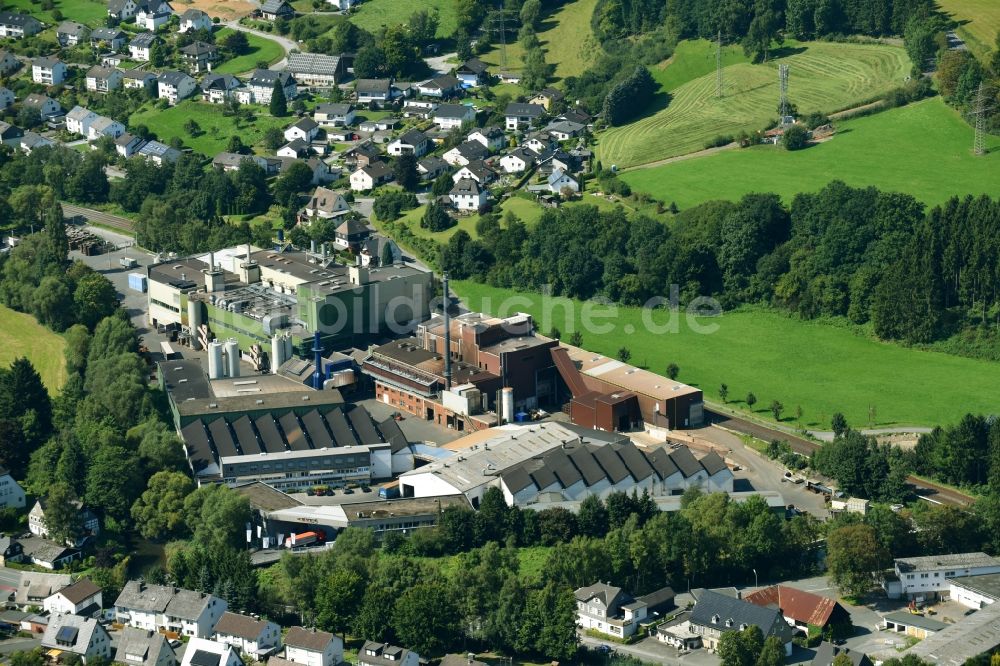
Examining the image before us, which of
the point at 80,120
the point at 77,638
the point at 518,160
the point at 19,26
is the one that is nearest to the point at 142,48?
the point at 19,26

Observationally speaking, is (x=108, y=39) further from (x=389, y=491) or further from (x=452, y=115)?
(x=389, y=491)

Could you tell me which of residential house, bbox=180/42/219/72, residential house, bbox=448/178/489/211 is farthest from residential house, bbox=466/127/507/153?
residential house, bbox=180/42/219/72

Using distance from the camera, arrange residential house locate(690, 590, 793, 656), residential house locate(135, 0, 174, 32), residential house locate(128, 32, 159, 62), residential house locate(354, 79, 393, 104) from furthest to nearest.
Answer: residential house locate(135, 0, 174, 32) → residential house locate(128, 32, 159, 62) → residential house locate(354, 79, 393, 104) → residential house locate(690, 590, 793, 656)

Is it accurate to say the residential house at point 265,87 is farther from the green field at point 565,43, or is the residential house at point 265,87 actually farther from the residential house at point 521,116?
the residential house at point 521,116

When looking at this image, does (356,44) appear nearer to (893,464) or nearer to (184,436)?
(184,436)

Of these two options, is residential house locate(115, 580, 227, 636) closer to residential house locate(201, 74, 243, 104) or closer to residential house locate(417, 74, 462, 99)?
residential house locate(417, 74, 462, 99)

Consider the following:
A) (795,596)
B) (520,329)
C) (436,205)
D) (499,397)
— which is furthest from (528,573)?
(436,205)

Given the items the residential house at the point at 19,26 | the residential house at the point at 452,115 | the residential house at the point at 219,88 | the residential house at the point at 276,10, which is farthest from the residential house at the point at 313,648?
the residential house at the point at 19,26
